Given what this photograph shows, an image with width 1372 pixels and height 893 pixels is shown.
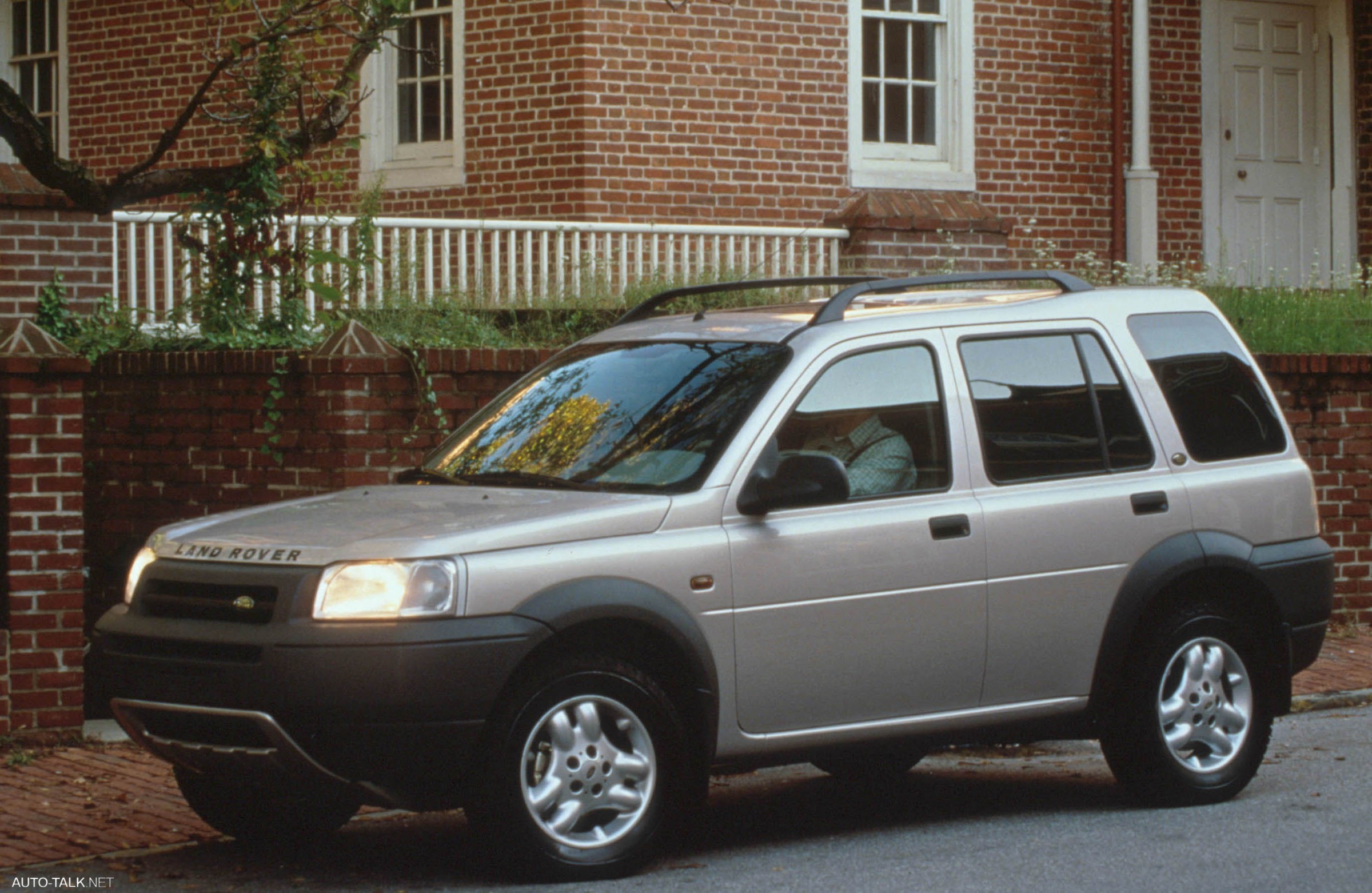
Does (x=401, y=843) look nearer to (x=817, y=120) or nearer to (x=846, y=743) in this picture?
(x=846, y=743)

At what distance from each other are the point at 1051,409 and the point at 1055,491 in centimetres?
31

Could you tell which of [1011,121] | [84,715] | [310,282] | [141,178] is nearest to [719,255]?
[1011,121]

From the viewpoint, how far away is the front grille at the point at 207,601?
6.14 metres

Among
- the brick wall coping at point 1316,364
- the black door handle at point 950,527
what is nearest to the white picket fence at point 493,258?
the brick wall coping at point 1316,364

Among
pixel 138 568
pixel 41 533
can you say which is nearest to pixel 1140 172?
pixel 41 533

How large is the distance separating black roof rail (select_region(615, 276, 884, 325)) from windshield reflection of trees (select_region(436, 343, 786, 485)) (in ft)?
1.45

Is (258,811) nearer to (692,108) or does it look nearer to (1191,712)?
(1191,712)

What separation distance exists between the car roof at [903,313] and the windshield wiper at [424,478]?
862 millimetres

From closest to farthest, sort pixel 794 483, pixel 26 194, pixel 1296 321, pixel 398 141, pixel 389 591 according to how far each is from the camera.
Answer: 1. pixel 389 591
2. pixel 794 483
3. pixel 26 194
4. pixel 1296 321
5. pixel 398 141

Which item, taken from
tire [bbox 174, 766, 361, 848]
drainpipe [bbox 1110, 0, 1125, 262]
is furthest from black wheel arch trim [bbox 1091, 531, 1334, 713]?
drainpipe [bbox 1110, 0, 1125, 262]

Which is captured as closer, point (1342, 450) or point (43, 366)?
point (43, 366)

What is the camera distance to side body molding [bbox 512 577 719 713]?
612 cm

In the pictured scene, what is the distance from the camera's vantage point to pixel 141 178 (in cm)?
1071

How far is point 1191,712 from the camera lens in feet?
24.6
